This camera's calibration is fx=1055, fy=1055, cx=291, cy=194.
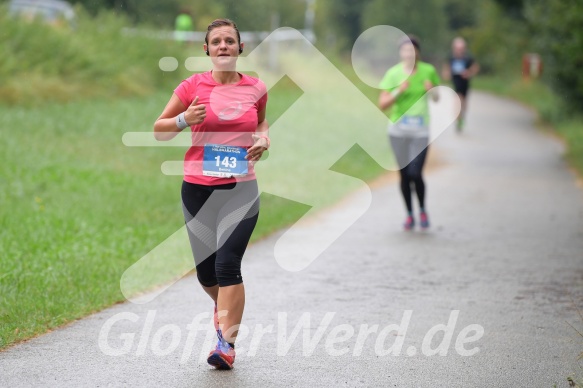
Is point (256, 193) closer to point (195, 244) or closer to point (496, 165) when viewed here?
point (195, 244)

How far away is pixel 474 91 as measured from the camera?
4741 centimetres

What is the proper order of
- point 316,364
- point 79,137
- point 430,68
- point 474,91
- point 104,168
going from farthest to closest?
point 474,91 < point 79,137 < point 104,168 < point 430,68 < point 316,364

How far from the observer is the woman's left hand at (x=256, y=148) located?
20.2ft

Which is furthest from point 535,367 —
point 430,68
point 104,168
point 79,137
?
point 79,137

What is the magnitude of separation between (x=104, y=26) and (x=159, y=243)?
50.1 feet

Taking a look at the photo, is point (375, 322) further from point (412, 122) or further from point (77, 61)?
point (77, 61)

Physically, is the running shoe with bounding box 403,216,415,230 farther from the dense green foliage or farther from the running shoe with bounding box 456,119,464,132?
the running shoe with bounding box 456,119,464,132

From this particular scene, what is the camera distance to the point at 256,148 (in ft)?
20.3

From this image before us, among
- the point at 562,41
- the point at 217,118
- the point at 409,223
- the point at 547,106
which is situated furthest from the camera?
the point at 547,106

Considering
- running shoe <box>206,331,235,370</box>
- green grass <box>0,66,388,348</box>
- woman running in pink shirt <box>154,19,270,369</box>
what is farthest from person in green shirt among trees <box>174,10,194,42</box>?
running shoe <box>206,331,235,370</box>

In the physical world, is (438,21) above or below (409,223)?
below

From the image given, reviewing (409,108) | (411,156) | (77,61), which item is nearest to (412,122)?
(409,108)

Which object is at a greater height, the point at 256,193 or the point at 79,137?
the point at 256,193

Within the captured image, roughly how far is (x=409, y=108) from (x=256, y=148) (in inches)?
250
